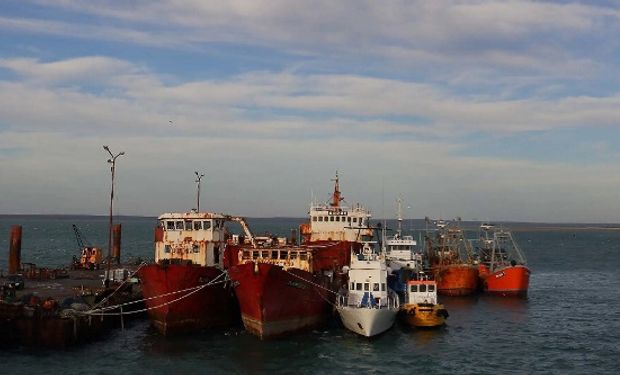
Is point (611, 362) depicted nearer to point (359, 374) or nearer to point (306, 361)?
point (359, 374)

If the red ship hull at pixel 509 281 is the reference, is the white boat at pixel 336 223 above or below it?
above

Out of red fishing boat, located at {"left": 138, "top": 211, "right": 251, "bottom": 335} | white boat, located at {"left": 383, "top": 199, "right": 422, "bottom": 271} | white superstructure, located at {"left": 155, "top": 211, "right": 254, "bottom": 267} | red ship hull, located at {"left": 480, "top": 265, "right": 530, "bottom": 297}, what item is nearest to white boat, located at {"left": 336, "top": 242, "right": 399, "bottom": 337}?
red fishing boat, located at {"left": 138, "top": 211, "right": 251, "bottom": 335}

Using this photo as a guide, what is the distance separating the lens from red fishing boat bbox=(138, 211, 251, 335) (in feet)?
148

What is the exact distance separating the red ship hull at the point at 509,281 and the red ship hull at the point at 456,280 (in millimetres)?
2565

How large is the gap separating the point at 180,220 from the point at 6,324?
16128mm

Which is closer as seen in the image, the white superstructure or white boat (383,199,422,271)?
the white superstructure

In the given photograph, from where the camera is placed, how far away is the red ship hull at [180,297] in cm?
4484

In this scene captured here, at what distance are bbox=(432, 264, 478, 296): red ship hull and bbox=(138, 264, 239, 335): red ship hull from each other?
33.3m

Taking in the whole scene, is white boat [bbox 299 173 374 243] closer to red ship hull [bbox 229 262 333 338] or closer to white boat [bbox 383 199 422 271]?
white boat [bbox 383 199 422 271]

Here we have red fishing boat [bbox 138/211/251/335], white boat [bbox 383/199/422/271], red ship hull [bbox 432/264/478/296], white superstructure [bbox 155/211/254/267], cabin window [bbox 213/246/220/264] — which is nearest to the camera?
red fishing boat [bbox 138/211/251/335]

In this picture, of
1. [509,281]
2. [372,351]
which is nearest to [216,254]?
[372,351]

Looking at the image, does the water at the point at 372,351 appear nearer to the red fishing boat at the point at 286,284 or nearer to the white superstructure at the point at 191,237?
the red fishing boat at the point at 286,284

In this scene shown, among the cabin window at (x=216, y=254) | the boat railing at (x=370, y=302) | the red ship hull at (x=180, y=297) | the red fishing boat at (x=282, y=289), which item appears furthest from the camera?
the cabin window at (x=216, y=254)

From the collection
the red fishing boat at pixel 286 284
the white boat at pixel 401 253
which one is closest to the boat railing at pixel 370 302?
the red fishing boat at pixel 286 284
